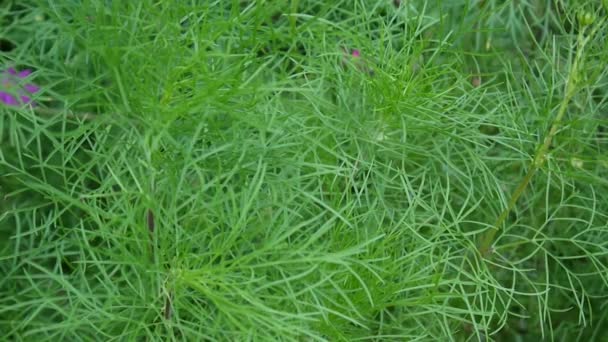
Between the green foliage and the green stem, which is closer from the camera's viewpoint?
the green foliage

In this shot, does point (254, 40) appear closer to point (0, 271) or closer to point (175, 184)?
point (175, 184)

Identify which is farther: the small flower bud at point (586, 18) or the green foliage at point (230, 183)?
the small flower bud at point (586, 18)

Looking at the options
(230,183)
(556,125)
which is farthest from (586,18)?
(230,183)

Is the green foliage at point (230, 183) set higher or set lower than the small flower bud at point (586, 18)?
lower

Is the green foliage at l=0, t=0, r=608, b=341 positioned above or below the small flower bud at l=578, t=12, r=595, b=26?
below

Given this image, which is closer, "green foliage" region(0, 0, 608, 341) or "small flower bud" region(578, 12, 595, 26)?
"green foliage" region(0, 0, 608, 341)

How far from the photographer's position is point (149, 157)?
901 mm

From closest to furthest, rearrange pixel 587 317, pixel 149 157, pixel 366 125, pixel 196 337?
pixel 149 157, pixel 196 337, pixel 366 125, pixel 587 317

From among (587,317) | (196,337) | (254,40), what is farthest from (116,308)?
(587,317)

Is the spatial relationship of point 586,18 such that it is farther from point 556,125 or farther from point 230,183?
point 230,183

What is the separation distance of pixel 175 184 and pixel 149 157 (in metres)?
0.08

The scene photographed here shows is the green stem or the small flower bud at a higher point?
the small flower bud

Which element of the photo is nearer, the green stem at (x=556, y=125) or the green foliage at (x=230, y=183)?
the green foliage at (x=230, y=183)

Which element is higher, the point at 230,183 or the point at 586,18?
the point at 586,18
